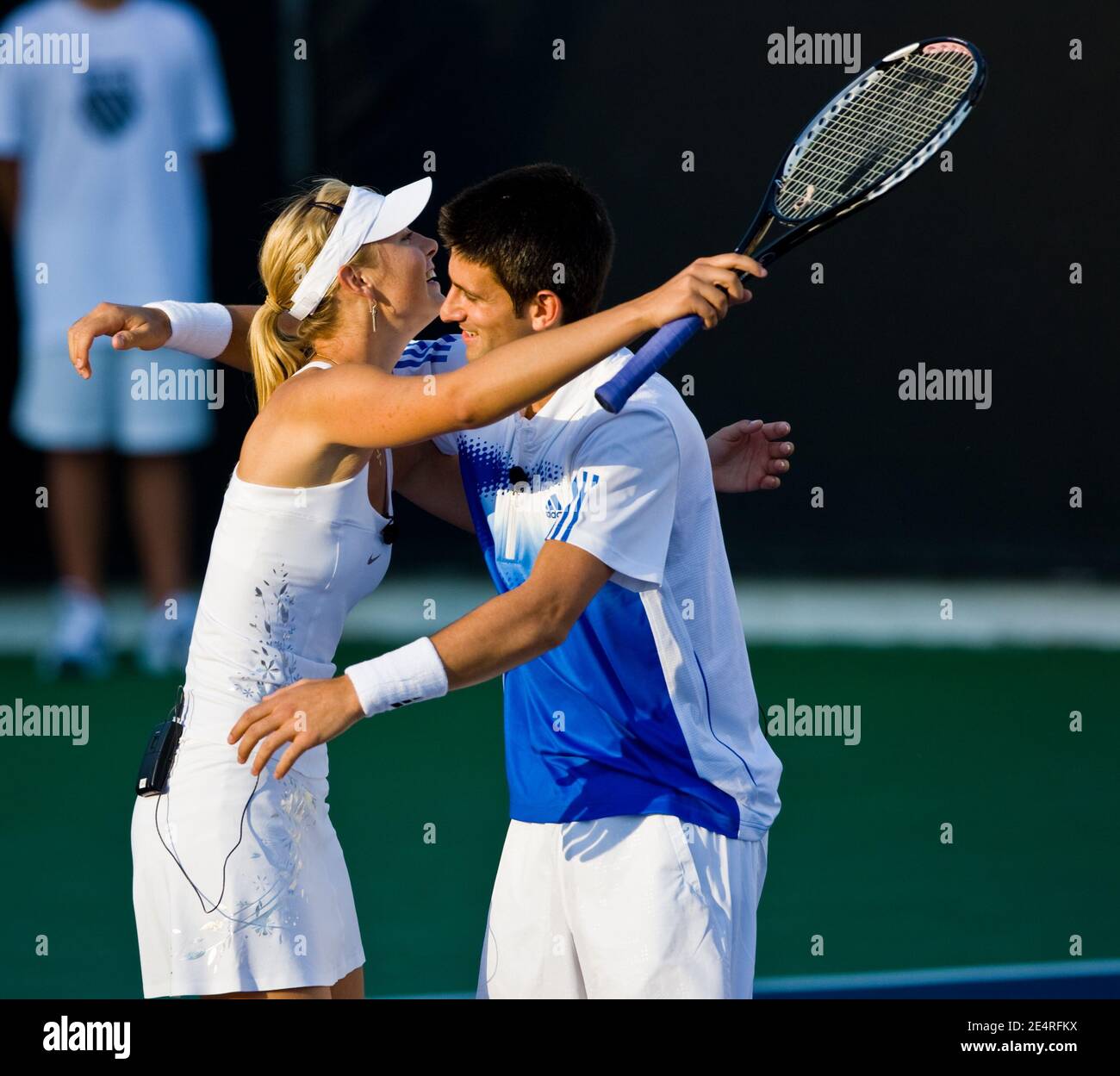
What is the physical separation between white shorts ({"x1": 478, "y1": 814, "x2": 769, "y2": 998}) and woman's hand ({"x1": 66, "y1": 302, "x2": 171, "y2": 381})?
3.28 feet

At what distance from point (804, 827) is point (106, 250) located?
3.36m

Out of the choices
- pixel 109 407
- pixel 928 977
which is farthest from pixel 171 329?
pixel 109 407

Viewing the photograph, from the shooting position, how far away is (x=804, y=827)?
15.6 ft

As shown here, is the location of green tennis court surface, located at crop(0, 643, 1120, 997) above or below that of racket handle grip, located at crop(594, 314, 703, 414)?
below

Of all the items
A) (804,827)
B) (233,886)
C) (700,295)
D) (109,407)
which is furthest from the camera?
(109,407)

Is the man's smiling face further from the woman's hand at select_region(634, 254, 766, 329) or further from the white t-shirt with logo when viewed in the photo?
the white t-shirt with logo

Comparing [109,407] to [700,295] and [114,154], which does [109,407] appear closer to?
[114,154]

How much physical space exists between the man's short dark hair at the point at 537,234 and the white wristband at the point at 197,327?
1.63 feet

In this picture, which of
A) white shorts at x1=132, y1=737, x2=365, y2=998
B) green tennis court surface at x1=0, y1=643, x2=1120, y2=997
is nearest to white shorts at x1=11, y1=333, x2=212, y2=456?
green tennis court surface at x1=0, y1=643, x2=1120, y2=997

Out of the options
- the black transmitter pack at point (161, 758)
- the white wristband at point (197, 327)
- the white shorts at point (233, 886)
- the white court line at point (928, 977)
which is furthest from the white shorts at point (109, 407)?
the white shorts at point (233, 886)

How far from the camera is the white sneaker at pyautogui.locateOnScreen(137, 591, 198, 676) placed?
621cm

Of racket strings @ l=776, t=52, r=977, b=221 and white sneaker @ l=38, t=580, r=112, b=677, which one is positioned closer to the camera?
racket strings @ l=776, t=52, r=977, b=221
